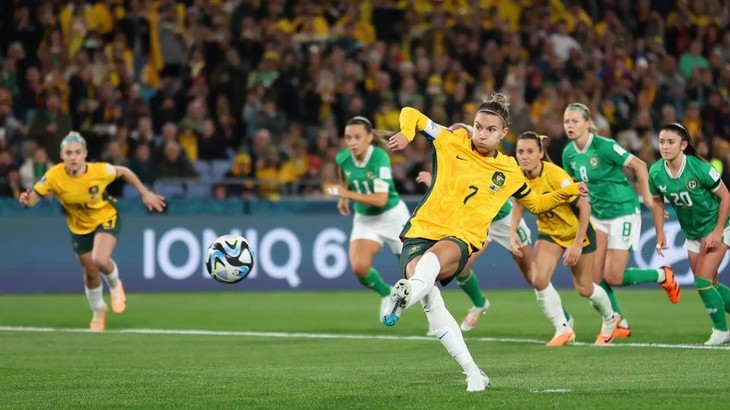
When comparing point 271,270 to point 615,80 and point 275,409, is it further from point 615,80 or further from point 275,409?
point 275,409

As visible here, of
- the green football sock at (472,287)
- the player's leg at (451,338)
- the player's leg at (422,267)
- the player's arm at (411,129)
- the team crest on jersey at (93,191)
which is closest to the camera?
the player's leg at (422,267)

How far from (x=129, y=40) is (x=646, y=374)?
15995 millimetres

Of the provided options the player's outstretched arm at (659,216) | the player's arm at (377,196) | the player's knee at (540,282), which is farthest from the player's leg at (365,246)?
the player's outstretched arm at (659,216)

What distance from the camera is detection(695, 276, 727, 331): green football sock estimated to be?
1304cm

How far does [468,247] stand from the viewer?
9828 millimetres

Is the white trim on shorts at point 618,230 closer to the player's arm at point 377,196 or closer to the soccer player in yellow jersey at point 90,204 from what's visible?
the player's arm at point 377,196

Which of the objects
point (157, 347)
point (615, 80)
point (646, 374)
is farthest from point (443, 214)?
point (615, 80)

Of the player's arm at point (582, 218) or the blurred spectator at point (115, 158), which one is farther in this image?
the blurred spectator at point (115, 158)

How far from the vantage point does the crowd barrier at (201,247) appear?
20.9 meters

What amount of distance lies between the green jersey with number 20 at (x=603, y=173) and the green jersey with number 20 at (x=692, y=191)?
623 millimetres

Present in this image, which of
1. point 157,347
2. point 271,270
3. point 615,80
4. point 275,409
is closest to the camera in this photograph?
point 275,409

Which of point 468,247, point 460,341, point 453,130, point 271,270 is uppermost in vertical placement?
point 453,130

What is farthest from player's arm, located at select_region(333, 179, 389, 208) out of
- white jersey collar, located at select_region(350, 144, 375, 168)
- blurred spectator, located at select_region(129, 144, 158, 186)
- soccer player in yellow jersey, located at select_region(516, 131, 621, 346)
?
blurred spectator, located at select_region(129, 144, 158, 186)

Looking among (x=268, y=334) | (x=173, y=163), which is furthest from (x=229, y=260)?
(x=173, y=163)
